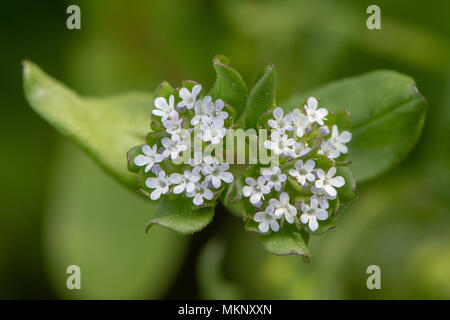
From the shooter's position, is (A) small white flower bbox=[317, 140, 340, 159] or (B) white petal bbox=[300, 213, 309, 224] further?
(A) small white flower bbox=[317, 140, 340, 159]

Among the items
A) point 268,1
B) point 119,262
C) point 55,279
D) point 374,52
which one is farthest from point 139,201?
point 374,52

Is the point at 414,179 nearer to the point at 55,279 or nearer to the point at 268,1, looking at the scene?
the point at 268,1

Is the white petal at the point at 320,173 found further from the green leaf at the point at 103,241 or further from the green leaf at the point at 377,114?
the green leaf at the point at 103,241

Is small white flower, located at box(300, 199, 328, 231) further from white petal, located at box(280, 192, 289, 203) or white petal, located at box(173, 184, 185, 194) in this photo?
white petal, located at box(173, 184, 185, 194)

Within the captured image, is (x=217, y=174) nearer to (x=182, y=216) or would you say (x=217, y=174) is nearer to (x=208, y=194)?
(x=208, y=194)

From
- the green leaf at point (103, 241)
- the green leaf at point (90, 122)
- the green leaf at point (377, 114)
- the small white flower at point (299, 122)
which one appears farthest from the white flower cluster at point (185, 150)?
the green leaf at point (103, 241)

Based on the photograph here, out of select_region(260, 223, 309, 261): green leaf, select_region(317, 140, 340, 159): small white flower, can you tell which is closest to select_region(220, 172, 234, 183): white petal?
select_region(260, 223, 309, 261): green leaf
